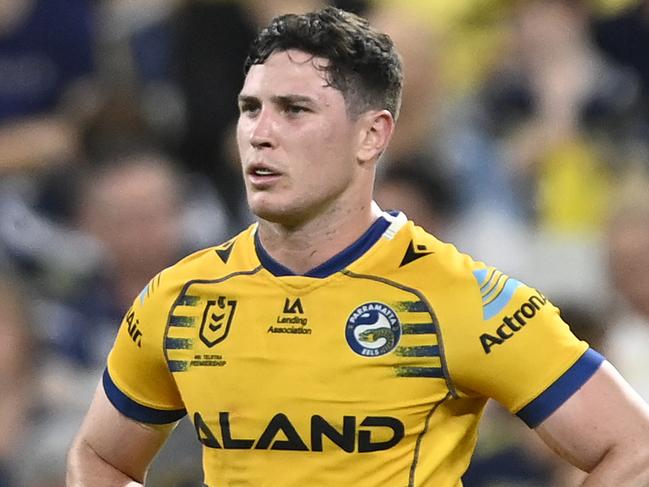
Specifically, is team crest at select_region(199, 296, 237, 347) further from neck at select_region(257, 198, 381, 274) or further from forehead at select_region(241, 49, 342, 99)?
forehead at select_region(241, 49, 342, 99)

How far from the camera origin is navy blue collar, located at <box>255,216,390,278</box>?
4.23m

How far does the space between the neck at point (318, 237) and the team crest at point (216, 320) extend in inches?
7.5

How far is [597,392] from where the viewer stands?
4.02 meters

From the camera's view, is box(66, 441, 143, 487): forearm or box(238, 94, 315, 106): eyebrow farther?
box(66, 441, 143, 487): forearm

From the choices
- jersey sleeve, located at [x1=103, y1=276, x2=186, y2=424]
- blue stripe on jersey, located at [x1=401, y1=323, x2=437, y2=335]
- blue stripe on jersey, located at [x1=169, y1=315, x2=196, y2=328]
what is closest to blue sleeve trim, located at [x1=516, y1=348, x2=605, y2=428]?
blue stripe on jersey, located at [x1=401, y1=323, x2=437, y2=335]

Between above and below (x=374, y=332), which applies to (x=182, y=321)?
below

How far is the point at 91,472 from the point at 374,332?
107 cm

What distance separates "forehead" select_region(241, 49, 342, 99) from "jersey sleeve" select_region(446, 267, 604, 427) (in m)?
0.68

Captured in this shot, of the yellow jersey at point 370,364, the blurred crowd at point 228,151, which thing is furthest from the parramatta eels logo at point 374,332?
the blurred crowd at point 228,151

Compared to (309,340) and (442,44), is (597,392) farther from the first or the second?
(442,44)

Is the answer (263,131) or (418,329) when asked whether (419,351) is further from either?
(263,131)

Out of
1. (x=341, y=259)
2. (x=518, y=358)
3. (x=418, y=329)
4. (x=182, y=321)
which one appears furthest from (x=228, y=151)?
(x=518, y=358)

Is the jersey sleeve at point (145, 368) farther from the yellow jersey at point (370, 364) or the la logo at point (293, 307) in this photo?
the la logo at point (293, 307)

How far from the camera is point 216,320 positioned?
4.29 metres
